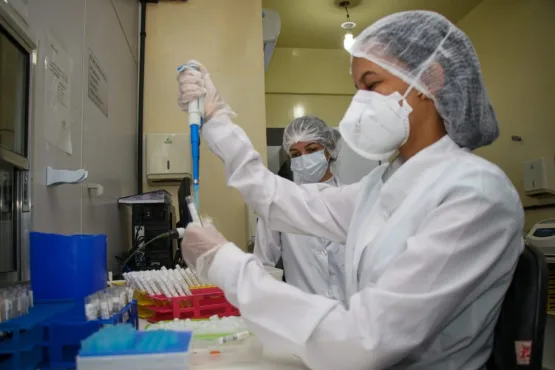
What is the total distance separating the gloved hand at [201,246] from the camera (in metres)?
0.84

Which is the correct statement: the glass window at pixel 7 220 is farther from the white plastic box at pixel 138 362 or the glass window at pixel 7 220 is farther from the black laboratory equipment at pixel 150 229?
the black laboratory equipment at pixel 150 229

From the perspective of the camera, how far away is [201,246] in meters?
0.86

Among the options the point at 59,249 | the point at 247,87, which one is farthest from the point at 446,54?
the point at 247,87

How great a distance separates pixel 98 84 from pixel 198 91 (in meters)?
0.78

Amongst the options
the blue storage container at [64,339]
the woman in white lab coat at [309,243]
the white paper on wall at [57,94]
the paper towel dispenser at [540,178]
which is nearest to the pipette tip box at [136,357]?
the blue storage container at [64,339]

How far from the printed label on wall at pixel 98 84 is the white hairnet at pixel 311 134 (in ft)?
2.90

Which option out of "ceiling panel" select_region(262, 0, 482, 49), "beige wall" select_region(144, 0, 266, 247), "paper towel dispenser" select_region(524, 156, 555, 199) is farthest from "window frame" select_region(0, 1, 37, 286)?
"paper towel dispenser" select_region(524, 156, 555, 199)

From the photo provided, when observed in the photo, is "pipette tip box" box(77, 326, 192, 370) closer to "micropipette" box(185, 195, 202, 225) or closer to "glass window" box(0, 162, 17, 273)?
"micropipette" box(185, 195, 202, 225)

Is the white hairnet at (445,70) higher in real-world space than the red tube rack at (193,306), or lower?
higher

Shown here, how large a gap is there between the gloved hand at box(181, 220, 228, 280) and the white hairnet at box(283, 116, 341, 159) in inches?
53.1

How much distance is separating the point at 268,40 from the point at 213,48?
425 millimetres

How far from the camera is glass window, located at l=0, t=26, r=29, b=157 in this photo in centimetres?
93

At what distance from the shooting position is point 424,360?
2.66 feet

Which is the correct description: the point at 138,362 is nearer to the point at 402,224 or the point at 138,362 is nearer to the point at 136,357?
the point at 136,357
